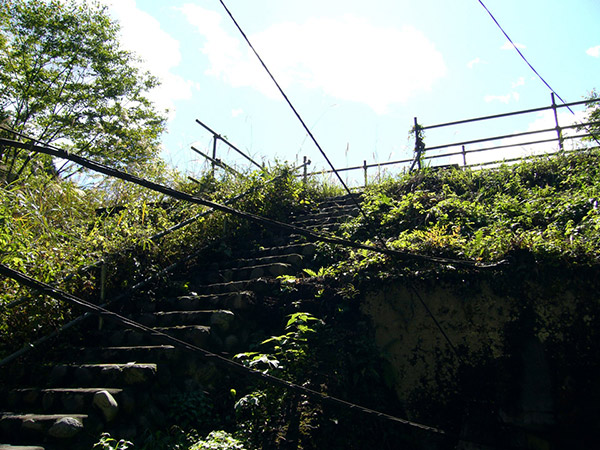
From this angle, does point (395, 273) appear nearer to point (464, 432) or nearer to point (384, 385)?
point (384, 385)

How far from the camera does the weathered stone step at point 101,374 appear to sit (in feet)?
12.0

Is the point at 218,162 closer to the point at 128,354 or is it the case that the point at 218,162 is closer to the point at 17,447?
the point at 128,354

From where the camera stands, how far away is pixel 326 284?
16.0ft

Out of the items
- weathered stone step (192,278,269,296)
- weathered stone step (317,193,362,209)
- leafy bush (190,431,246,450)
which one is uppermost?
weathered stone step (317,193,362,209)

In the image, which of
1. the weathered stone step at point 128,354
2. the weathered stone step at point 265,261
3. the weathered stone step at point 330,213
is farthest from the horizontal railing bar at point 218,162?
the weathered stone step at point 128,354

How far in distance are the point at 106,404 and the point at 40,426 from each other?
45 cm

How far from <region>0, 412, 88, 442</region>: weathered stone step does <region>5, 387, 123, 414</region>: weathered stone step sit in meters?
0.13

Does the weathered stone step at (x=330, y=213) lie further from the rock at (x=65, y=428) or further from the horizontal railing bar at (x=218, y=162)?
the rock at (x=65, y=428)

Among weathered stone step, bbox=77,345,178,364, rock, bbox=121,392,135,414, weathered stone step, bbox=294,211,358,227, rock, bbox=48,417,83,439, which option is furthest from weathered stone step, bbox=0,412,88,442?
weathered stone step, bbox=294,211,358,227

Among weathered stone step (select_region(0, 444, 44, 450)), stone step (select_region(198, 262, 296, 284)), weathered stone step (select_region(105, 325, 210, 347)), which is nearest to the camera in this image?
weathered stone step (select_region(0, 444, 44, 450))

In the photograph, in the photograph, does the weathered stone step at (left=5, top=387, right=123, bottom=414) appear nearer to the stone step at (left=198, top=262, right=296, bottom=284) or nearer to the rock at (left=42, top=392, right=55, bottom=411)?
the rock at (left=42, top=392, right=55, bottom=411)

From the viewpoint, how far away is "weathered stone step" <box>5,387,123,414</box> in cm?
337

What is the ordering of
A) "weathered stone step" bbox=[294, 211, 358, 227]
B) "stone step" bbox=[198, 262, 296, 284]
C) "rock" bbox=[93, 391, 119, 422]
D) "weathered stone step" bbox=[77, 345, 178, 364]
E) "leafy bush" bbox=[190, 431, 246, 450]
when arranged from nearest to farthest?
"leafy bush" bbox=[190, 431, 246, 450] < "rock" bbox=[93, 391, 119, 422] < "weathered stone step" bbox=[77, 345, 178, 364] < "stone step" bbox=[198, 262, 296, 284] < "weathered stone step" bbox=[294, 211, 358, 227]

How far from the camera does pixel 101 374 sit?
3.76 meters
